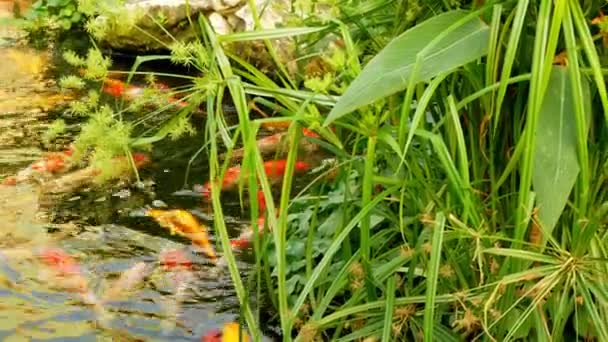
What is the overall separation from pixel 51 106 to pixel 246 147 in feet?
9.98

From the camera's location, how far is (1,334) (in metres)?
2.37

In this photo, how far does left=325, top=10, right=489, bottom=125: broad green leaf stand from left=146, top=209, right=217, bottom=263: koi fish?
1495mm

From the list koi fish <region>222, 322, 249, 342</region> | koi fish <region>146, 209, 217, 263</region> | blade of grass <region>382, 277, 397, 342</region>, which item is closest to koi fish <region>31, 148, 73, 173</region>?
koi fish <region>146, 209, 217, 263</region>

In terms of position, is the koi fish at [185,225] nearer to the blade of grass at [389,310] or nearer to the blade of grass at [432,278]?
the blade of grass at [389,310]

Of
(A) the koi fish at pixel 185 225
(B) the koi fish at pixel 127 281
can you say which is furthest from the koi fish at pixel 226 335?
(A) the koi fish at pixel 185 225

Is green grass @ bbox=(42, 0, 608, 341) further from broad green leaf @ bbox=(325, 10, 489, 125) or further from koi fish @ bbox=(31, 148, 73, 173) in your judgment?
koi fish @ bbox=(31, 148, 73, 173)

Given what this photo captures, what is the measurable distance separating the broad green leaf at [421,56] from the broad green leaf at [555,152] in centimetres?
14

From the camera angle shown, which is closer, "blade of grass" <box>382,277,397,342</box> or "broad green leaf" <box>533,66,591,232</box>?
"broad green leaf" <box>533,66,591,232</box>

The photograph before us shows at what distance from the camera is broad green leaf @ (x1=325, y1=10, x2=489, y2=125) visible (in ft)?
4.59

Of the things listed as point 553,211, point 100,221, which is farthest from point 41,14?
point 553,211

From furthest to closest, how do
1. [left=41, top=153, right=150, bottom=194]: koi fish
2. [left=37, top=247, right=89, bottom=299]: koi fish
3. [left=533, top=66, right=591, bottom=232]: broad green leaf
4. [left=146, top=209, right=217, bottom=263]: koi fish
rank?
[left=41, top=153, right=150, bottom=194]: koi fish < [left=146, top=209, right=217, bottom=263]: koi fish < [left=37, top=247, right=89, bottom=299]: koi fish < [left=533, top=66, right=591, bottom=232]: broad green leaf

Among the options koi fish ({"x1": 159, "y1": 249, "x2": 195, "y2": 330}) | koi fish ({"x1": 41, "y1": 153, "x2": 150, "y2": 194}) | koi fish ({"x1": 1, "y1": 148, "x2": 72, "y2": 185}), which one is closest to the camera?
koi fish ({"x1": 159, "y1": 249, "x2": 195, "y2": 330})

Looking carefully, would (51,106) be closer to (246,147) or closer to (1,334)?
(1,334)

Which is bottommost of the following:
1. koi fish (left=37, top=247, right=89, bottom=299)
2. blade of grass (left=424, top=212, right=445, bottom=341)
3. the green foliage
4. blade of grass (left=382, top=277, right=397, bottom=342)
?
the green foliage
